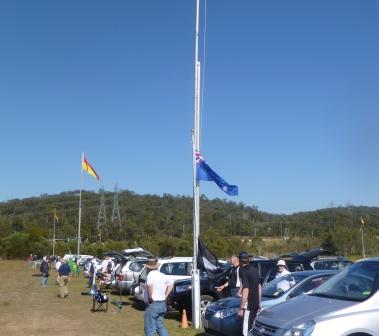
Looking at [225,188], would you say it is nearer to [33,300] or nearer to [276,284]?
[276,284]

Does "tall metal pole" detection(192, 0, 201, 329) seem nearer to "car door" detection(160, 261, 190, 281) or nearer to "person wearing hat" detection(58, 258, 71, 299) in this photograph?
"car door" detection(160, 261, 190, 281)

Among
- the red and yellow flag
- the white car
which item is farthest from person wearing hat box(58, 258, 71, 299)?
the red and yellow flag

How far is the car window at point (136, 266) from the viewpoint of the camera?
2320cm

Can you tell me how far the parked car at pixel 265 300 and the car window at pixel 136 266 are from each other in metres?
12.1

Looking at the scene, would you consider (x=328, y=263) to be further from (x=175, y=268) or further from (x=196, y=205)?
(x=196, y=205)

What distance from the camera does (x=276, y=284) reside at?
11500 millimetres

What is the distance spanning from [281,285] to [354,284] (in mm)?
3745

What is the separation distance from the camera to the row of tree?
→ 91.9 metres

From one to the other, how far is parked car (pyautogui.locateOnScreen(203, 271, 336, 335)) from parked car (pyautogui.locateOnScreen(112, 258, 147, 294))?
11903mm

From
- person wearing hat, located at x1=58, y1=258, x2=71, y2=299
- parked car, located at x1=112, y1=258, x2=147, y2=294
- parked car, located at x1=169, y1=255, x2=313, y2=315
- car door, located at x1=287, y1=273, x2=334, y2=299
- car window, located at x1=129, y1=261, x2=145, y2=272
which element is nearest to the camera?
car door, located at x1=287, y1=273, x2=334, y2=299

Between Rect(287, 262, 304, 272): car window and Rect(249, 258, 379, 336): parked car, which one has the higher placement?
Rect(287, 262, 304, 272): car window

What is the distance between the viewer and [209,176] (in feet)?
49.9

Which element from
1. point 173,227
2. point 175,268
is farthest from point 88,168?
point 173,227

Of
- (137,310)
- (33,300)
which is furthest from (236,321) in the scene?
(33,300)
